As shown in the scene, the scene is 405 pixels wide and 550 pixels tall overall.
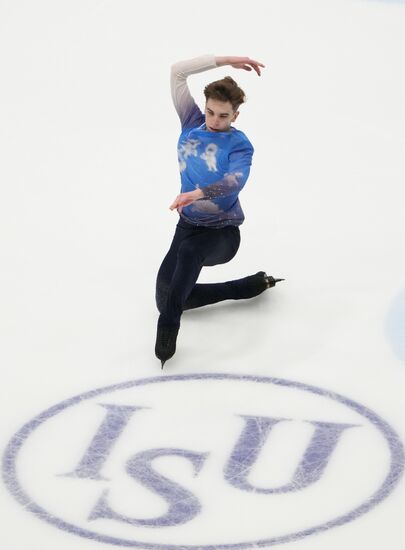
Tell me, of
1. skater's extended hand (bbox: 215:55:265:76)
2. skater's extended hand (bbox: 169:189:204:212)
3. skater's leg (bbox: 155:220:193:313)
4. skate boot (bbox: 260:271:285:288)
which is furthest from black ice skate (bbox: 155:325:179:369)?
skater's extended hand (bbox: 215:55:265:76)

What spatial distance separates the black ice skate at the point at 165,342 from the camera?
3.97 meters

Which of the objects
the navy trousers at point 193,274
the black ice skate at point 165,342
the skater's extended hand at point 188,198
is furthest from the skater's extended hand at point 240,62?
the black ice skate at point 165,342

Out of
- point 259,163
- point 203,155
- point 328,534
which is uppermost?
point 203,155

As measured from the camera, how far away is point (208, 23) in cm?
769

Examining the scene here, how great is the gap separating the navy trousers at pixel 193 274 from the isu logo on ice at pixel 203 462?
32 centimetres

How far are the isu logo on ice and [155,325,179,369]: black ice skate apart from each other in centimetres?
9

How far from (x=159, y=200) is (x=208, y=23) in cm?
231

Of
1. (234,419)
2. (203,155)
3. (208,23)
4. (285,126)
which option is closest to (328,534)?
(234,419)

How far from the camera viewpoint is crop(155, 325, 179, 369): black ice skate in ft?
13.0

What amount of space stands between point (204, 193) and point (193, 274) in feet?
1.04

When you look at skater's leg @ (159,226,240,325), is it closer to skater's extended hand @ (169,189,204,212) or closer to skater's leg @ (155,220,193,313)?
skater's leg @ (155,220,193,313)

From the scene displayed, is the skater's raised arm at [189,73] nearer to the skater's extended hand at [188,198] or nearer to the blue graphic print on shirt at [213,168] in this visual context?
the blue graphic print on shirt at [213,168]

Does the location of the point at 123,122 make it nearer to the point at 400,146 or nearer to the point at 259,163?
the point at 259,163

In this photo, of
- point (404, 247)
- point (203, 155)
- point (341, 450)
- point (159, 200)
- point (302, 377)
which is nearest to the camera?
point (341, 450)
